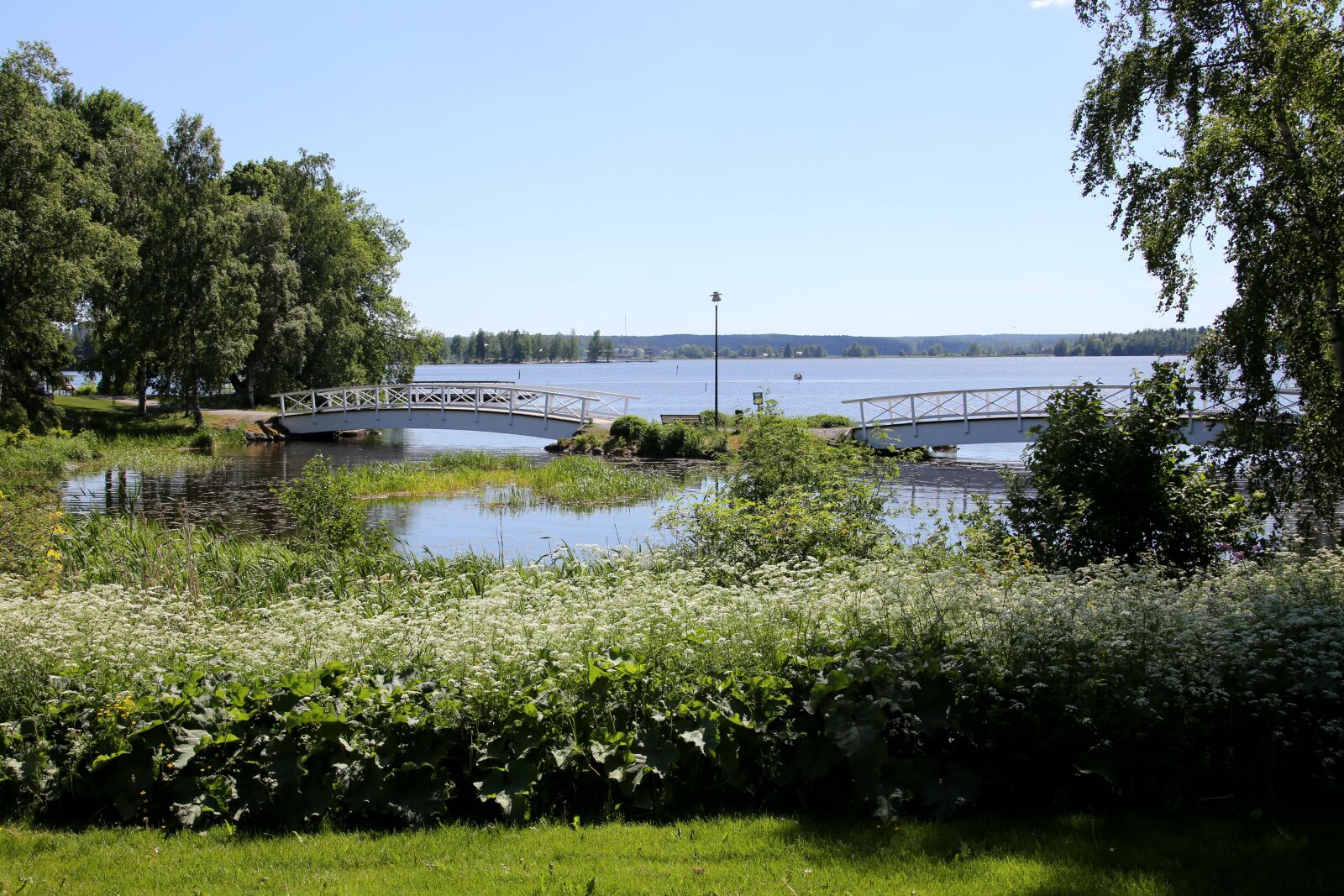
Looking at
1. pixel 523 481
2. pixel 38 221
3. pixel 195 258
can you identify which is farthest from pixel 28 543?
pixel 195 258

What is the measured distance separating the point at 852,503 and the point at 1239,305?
4.26 metres

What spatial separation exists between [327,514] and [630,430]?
66.1ft

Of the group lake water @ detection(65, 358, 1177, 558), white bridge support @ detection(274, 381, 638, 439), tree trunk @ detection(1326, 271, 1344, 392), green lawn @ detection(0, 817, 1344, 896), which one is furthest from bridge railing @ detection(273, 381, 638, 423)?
green lawn @ detection(0, 817, 1344, 896)

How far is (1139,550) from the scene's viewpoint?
27.9ft

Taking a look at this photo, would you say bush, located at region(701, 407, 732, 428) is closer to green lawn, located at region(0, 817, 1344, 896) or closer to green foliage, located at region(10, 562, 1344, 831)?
green foliage, located at region(10, 562, 1344, 831)

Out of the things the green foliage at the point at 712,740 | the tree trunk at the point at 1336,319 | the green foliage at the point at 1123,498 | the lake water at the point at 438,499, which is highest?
the tree trunk at the point at 1336,319

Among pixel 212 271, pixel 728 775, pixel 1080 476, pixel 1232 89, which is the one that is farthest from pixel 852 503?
pixel 212 271

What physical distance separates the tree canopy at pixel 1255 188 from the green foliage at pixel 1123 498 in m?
1.45

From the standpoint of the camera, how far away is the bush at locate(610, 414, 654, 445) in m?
31.8

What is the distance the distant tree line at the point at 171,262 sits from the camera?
2617 cm

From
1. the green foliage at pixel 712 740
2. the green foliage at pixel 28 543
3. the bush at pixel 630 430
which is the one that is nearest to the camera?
the green foliage at pixel 712 740

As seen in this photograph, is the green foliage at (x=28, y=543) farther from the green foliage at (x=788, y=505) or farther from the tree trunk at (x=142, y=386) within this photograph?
the tree trunk at (x=142, y=386)

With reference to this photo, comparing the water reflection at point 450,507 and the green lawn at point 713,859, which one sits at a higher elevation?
the green lawn at point 713,859

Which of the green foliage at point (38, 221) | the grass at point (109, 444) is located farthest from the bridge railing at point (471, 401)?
the green foliage at point (38, 221)
